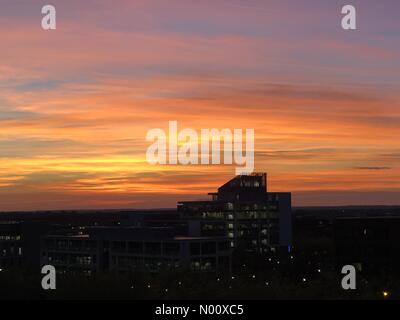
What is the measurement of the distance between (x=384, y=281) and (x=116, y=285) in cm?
4084

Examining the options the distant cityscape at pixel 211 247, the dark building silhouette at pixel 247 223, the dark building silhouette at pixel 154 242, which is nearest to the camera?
the distant cityscape at pixel 211 247

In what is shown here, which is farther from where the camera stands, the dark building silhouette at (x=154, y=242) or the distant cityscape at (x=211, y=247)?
the dark building silhouette at (x=154, y=242)

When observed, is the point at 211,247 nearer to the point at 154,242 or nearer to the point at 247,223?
the point at 154,242

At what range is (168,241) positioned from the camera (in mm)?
140000

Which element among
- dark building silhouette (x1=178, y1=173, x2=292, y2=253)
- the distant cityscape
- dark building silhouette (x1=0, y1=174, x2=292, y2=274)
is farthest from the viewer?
dark building silhouette (x1=178, y1=173, x2=292, y2=253)

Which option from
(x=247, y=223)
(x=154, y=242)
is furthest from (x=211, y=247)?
(x=247, y=223)

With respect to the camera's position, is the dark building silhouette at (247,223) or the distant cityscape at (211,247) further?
the dark building silhouette at (247,223)

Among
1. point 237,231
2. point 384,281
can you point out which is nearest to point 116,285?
point 384,281

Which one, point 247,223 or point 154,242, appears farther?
point 247,223

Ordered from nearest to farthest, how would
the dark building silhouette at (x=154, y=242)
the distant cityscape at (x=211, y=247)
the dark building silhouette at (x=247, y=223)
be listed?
the distant cityscape at (x=211, y=247) < the dark building silhouette at (x=154, y=242) < the dark building silhouette at (x=247, y=223)

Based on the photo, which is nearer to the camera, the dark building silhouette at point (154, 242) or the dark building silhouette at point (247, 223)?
the dark building silhouette at point (154, 242)

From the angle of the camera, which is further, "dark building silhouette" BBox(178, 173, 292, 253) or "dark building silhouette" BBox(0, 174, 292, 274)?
"dark building silhouette" BBox(178, 173, 292, 253)
